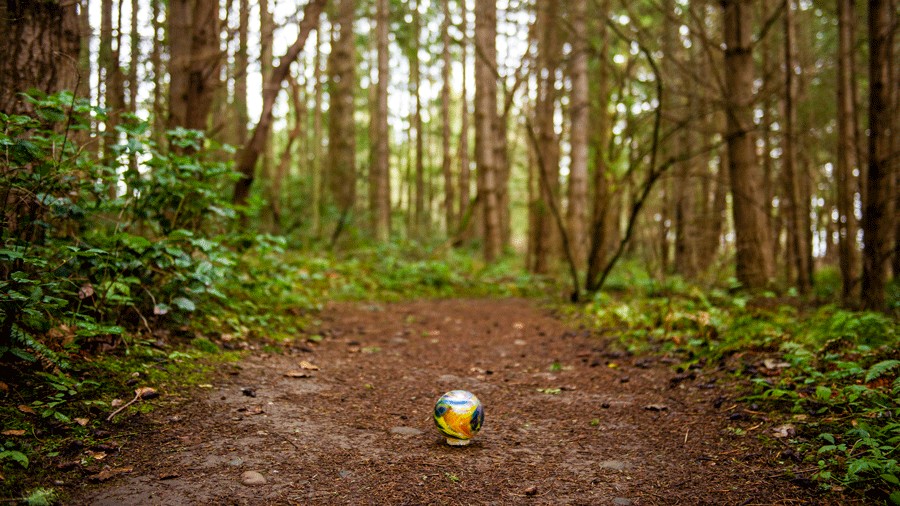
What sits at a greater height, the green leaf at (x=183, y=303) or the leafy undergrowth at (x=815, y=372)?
the green leaf at (x=183, y=303)

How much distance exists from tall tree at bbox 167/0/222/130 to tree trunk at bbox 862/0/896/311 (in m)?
7.17

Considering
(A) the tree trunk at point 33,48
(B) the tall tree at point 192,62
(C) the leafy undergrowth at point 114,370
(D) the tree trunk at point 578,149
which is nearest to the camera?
(C) the leafy undergrowth at point 114,370

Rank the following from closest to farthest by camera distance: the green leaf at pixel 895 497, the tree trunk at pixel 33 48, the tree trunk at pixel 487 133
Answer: the green leaf at pixel 895 497 → the tree trunk at pixel 33 48 → the tree trunk at pixel 487 133

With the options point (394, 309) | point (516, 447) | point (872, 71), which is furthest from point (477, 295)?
point (516, 447)

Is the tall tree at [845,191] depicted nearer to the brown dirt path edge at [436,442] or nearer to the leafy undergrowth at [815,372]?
the leafy undergrowth at [815,372]

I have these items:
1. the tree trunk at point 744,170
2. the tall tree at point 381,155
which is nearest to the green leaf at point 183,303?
the tree trunk at point 744,170

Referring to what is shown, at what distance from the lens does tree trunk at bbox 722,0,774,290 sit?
7926mm

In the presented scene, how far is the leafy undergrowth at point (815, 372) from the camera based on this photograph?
103 inches

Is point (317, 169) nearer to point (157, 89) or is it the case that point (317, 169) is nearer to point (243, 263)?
point (157, 89)

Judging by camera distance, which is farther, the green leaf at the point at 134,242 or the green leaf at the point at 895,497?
the green leaf at the point at 134,242

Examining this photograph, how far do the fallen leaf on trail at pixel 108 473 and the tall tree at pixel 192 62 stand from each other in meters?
4.72

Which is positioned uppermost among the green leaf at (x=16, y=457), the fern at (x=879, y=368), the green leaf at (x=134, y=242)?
the green leaf at (x=134, y=242)

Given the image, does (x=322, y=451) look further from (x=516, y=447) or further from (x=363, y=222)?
(x=363, y=222)

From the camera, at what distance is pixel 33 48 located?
4141mm
